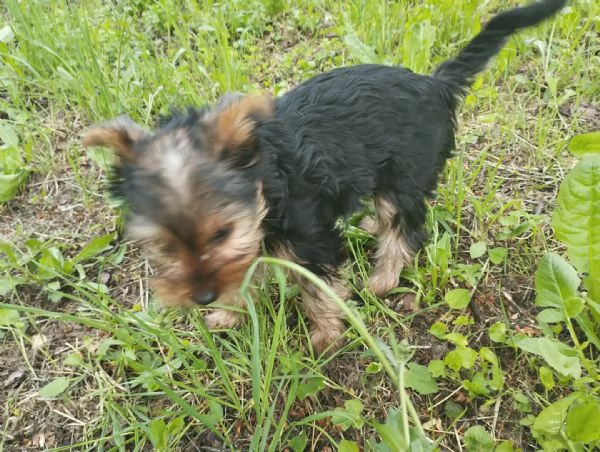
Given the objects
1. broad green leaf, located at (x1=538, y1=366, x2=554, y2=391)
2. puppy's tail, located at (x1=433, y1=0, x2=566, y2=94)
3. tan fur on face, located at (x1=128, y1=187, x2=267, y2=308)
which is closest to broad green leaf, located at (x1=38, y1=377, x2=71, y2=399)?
tan fur on face, located at (x1=128, y1=187, x2=267, y2=308)

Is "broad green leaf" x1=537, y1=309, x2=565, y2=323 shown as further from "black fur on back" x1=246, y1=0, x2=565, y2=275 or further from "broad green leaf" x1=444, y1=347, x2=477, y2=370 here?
"black fur on back" x1=246, y1=0, x2=565, y2=275

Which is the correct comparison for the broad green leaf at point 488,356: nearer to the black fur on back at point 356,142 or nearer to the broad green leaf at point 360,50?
the black fur on back at point 356,142

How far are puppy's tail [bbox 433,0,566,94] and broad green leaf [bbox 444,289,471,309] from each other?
1.04 metres

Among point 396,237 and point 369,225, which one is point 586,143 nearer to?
point 396,237

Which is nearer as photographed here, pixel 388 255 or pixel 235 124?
pixel 235 124

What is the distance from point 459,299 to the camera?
2283 mm

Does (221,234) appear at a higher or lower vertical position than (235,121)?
lower

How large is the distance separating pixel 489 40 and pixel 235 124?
1378mm

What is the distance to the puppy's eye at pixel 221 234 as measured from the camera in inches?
66.7

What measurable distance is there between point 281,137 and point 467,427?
1455mm

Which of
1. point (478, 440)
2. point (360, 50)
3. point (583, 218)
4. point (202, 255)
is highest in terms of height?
point (360, 50)

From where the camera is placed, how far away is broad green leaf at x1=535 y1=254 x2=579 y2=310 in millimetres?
2002

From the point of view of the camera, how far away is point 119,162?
1947 millimetres

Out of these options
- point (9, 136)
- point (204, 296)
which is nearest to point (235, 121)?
point (204, 296)
